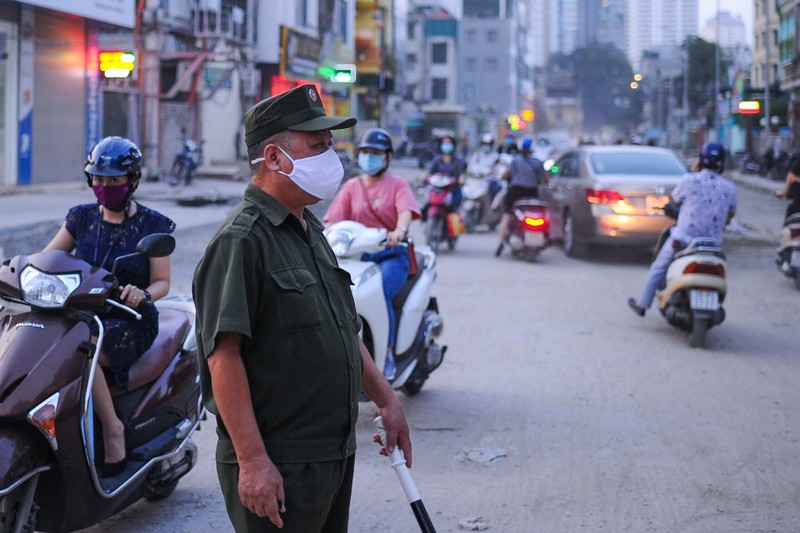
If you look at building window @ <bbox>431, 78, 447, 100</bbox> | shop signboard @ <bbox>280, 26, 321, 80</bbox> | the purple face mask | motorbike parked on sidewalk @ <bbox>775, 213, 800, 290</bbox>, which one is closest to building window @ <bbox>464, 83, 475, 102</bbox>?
building window @ <bbox>431, 78, 447, 100</bbox>

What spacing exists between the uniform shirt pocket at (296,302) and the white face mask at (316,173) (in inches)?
10.1

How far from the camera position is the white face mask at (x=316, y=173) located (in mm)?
2818

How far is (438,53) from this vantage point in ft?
291

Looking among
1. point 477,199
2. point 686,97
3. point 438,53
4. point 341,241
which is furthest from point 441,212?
point 438,53

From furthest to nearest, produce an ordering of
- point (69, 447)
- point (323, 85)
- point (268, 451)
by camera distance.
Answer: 1. point (323, 85)
2. point (69, 447)
3. point (268, 451)

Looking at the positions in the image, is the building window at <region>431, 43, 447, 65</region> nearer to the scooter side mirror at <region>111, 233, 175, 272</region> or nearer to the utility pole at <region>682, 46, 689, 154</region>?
the utility pole at <region>682, 46, 689, 154</region>

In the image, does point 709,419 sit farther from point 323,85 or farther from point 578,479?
point 323,85

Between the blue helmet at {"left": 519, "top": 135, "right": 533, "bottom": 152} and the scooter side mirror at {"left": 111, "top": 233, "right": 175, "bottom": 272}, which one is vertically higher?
the blue helmet at {"left": 519, "top": 135, "right": 533, "bottom": 152}

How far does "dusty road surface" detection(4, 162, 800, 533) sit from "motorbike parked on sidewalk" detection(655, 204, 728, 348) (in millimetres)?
215

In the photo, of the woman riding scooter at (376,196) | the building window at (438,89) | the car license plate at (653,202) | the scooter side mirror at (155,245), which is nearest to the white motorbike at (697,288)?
the woman riding scooter at (376,196)

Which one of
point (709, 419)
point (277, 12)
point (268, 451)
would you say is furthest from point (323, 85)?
point (268, 451)

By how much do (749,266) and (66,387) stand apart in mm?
11647

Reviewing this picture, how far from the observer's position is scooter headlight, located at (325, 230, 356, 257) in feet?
20.6

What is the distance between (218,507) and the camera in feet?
16.2
